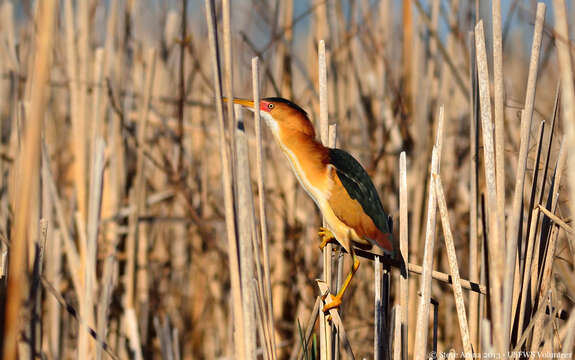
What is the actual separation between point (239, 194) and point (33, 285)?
12.6 inches

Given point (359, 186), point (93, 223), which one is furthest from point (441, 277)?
point (93, 223)

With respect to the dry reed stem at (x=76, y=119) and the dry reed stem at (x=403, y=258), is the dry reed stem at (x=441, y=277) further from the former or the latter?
the dry reed stem at (x=76, y=119)

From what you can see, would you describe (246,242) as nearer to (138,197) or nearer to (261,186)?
(261,186)

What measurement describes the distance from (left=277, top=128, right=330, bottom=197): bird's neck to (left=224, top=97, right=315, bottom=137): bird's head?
0.02m

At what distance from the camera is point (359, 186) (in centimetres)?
103

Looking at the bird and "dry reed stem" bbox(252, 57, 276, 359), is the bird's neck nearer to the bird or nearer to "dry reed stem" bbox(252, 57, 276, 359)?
the bird

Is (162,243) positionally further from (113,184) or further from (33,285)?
(33,285)

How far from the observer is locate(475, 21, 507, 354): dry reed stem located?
2.36 feet

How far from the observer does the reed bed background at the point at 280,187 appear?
820 millimetres

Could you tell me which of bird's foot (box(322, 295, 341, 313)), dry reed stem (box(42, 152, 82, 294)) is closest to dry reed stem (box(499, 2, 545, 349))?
bird's foot (box(322, 295, 341, 313))

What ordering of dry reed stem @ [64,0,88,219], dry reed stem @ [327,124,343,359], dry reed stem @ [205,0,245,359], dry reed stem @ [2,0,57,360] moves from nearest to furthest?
dry reed stem @ [2,0,57,360] < dry reed stem @ [205,0,245,359] < dry reed stem @ [327,124,343,359] < dry reed stem @ [64,0,88,219]

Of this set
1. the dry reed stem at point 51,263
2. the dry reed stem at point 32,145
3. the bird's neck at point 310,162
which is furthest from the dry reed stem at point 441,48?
the dry reed stem at point 32,145

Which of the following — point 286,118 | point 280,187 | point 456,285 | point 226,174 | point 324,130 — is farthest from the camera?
point 280,187

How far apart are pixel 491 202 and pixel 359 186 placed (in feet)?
0.97
